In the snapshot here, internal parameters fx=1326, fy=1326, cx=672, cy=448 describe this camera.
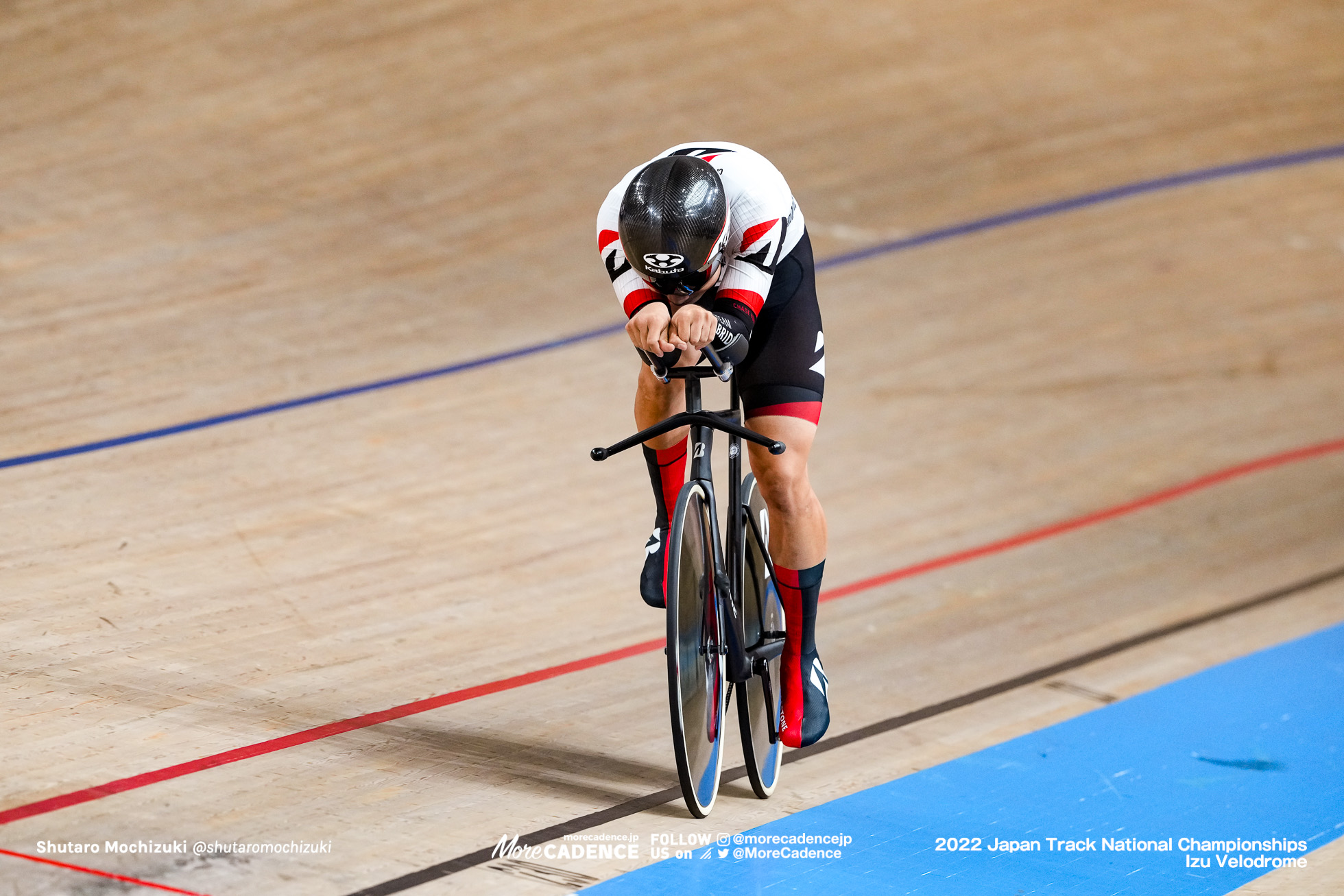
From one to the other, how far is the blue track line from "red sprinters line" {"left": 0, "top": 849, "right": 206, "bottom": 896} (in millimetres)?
1829

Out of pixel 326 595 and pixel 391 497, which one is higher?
pixel 391 497

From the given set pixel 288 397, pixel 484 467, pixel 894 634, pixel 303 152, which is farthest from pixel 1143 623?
pixel 303 152

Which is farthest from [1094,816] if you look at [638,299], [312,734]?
[312,734]

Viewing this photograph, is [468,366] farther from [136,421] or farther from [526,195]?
[526,195]

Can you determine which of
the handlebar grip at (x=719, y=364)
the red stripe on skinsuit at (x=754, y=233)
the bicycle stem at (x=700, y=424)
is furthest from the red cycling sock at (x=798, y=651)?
the red stripe on skinsuit at (x=754, y=233)

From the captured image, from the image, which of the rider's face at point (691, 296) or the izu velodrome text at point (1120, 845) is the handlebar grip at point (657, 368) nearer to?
the rider's face at point (691, 296)

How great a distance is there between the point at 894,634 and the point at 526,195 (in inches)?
128

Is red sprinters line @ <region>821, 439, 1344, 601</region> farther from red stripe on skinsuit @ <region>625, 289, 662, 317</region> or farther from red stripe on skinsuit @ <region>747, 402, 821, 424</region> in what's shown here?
red stripe on skinsuit @ <region>625, 289, 662, 317</region>

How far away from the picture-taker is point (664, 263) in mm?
2010

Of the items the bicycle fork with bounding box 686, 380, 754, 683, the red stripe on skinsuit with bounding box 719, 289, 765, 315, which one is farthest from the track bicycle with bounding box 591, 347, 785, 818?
the red stripe on skinsuit with bounding box 719, 289, 765, 315

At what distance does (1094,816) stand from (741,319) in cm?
113

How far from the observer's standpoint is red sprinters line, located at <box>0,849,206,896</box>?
190 cm

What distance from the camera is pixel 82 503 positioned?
3.35 metres

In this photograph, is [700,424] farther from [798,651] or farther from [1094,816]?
[1094,816]
